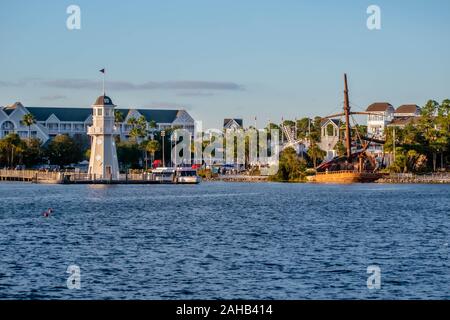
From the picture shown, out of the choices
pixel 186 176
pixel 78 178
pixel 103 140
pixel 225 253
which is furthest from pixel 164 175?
pixel 225 253

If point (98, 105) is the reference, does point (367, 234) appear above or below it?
below

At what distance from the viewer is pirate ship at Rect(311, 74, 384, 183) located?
177 meters

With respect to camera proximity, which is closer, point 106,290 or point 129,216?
point 106,290

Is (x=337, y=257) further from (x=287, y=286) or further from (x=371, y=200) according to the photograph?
(x=371, y=200)

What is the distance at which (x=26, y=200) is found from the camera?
4422 inches

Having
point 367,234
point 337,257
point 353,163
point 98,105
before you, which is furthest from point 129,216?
point 353,163

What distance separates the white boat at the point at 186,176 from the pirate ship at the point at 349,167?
2330 centimetres

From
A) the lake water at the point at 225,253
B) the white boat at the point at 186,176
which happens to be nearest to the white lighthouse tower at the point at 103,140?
the white boat at the point at 186,176

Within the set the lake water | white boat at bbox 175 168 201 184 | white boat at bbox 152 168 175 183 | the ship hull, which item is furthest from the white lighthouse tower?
the lake water

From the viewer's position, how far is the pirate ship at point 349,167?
580ft

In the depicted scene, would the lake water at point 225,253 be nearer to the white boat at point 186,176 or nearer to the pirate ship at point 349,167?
the pirate ship at point 349,167

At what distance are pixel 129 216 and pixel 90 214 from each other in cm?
423

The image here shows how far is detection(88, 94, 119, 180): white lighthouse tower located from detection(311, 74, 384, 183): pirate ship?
1645 inches
